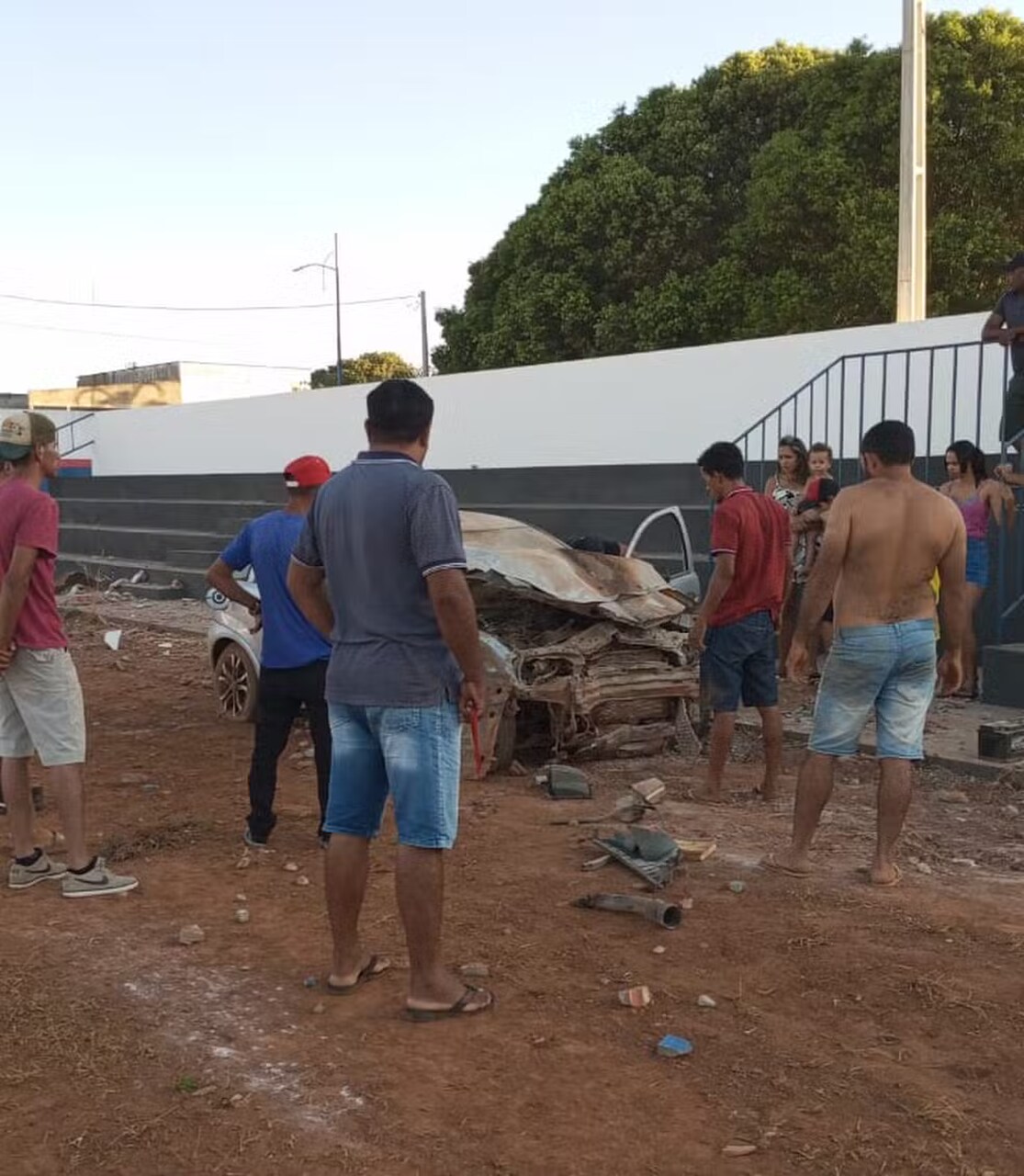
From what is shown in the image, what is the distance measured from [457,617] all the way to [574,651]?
328cm

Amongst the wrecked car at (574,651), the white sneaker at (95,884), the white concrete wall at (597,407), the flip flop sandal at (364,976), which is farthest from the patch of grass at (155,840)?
the white concrete wall at (597,407)

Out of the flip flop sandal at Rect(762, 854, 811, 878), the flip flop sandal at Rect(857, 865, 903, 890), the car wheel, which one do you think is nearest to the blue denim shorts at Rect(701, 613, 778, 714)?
the flip flop sandal at Rect(762, 854, 811, 878)

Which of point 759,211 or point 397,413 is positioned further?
point 759,211

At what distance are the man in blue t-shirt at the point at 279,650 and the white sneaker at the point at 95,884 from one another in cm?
72

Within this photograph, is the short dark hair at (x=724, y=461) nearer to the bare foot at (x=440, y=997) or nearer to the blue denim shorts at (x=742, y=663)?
the blue denim shorts at (x=742, y=663)

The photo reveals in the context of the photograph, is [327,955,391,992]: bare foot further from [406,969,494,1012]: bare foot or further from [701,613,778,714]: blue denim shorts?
[701,613,778,714]: blue denim shorts

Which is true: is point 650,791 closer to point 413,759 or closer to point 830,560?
point 830,560

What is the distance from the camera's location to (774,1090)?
311 centimetres

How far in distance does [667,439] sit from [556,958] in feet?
31.0

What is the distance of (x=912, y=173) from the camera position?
14.4 meters

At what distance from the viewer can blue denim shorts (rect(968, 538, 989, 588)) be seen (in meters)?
8.21

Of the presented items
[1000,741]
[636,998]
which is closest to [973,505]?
[1000,741]

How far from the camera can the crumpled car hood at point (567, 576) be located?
6500 mm

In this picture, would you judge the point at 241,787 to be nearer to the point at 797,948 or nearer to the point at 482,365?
the point at 797,948
